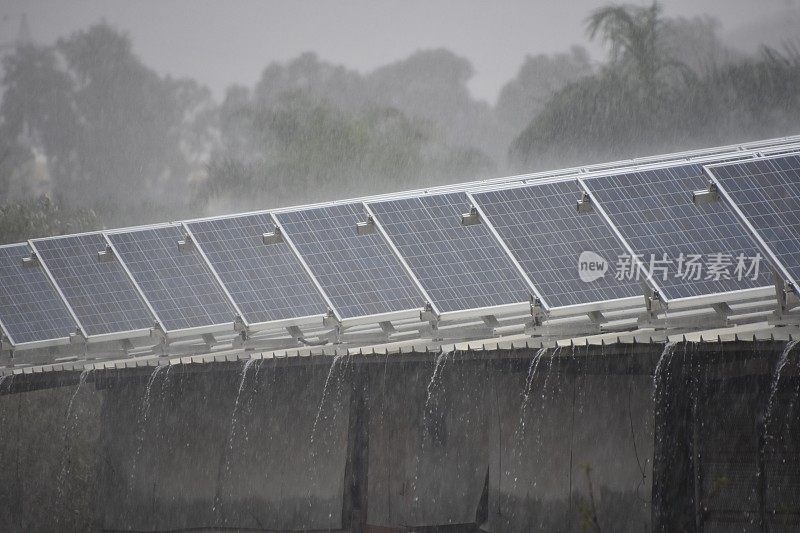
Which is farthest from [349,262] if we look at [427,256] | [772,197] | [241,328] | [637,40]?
[637,40]

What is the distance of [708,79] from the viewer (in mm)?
50594

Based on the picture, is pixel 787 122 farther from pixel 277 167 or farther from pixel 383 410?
pixel 383 410

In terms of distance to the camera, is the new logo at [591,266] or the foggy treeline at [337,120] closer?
the new logo at [591,266]

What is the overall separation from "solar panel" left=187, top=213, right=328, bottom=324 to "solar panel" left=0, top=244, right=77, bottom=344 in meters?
2.76

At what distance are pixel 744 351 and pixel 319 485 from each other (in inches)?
269

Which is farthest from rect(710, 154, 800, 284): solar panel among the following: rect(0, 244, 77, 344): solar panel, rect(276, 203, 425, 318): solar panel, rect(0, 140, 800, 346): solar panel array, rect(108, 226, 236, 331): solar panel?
rect(0, 244, 77, 344): solar panel

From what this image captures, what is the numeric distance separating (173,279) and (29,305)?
115 inches

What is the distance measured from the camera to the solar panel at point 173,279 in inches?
745

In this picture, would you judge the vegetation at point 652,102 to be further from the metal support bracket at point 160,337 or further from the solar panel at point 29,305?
the metal support bracket at point 160,337

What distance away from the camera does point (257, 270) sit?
1898cm

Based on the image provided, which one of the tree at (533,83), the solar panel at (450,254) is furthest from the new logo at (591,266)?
the tree at (533,83)

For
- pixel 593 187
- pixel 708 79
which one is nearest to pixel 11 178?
pixel 708 79

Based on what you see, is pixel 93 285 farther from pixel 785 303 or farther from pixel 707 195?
pixel 785 303

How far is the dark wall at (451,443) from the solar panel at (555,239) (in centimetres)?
127
